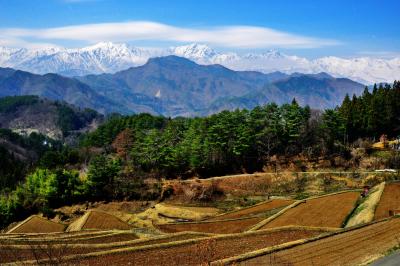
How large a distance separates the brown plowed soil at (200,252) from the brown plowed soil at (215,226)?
10037 mm

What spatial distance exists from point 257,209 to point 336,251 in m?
25.0

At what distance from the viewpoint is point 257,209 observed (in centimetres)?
5266

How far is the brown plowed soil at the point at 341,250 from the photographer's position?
26.3 m

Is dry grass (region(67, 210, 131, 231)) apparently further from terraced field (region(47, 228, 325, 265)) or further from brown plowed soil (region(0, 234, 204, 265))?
terraced field (region(47, 228, 325, 265))

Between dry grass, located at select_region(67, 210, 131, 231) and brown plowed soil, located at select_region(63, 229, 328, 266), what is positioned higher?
brown plowed soil, located at select_region(63, 229, 328, 266)

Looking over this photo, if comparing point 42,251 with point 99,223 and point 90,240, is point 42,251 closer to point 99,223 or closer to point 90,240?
point 90,240

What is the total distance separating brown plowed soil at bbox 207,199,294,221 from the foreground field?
64.2 ft

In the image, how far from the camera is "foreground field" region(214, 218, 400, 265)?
26234mm

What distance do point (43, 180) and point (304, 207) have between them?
44.6m

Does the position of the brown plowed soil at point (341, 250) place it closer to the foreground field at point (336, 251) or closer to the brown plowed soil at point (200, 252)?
the foreground field at point (336, 251)

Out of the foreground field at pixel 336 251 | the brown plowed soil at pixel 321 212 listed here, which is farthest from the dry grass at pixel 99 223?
the foreground field at pixel 336 251

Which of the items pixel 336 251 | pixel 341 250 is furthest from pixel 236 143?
pixel 336 251

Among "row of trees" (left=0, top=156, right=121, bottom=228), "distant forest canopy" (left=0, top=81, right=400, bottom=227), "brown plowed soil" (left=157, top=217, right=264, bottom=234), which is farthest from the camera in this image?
"distant forest canopy" (left=0, top=81, right=400, bottom=227)

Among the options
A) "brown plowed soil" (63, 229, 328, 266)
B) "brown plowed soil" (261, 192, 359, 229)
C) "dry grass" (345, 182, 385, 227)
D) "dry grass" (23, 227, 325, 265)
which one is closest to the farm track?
"dry grass" (23, 227, 325, 265)
